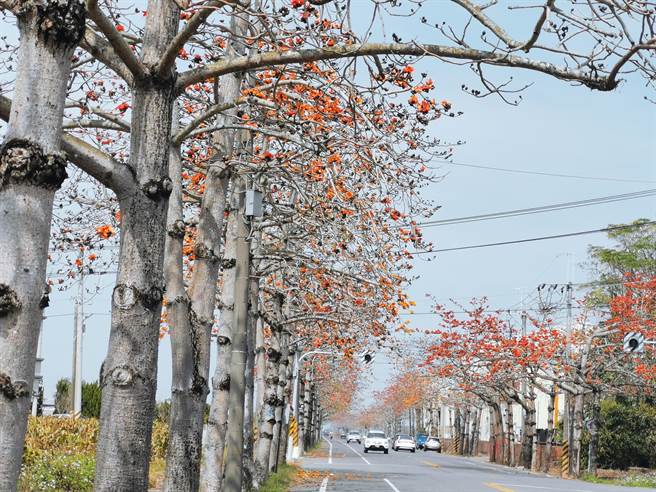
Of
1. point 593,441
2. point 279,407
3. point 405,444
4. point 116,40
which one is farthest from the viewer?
point 405,444

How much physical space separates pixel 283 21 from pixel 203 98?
6.02 m

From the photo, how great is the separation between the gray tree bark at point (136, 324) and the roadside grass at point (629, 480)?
1309 inches

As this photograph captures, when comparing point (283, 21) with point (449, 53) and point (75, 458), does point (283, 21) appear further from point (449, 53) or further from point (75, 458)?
point (75, 458)

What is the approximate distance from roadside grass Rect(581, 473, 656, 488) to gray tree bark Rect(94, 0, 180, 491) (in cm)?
3324

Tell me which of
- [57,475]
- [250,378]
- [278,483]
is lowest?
[278,483]

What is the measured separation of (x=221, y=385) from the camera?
15.7 meters

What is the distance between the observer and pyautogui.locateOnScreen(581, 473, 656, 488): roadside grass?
38219mm

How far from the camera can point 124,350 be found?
23.1 feet

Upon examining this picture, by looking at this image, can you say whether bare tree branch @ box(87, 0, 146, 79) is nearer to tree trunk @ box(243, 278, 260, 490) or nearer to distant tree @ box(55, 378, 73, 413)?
tree trunk @ box(243, 278, 260, 490)

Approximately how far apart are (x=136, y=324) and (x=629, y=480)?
37.1 meters

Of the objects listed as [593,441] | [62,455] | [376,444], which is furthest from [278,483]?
[376,444]

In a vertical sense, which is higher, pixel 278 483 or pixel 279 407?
pixel 279 407

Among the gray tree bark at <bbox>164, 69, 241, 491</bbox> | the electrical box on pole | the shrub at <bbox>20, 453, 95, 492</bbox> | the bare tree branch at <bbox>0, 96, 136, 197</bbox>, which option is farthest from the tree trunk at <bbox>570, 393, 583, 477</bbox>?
the bare tree branch at <bbox>0, 96, 136, 197</bbox>

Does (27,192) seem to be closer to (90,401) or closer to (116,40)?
(116,40)
